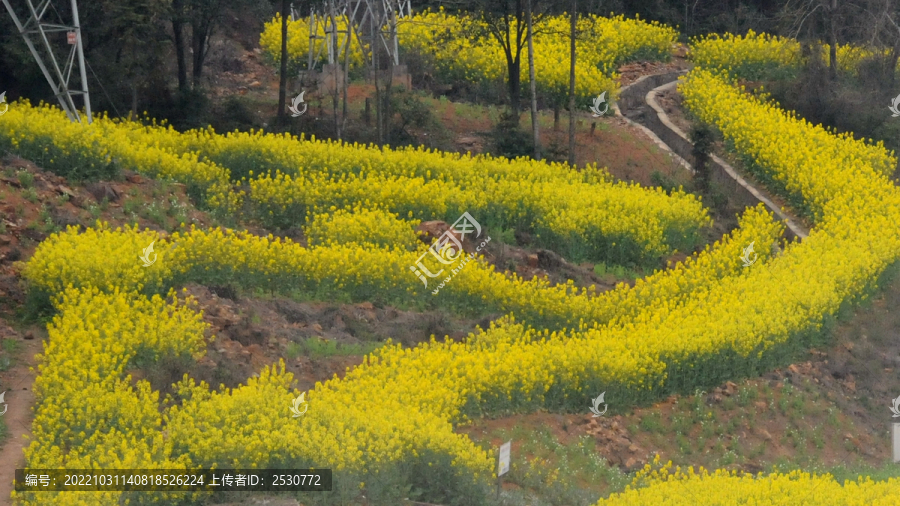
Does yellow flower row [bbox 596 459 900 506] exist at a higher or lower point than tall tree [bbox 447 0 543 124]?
lower

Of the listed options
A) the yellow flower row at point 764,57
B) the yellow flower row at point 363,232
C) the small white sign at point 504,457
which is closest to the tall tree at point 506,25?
the yellow flower row at point 363,232

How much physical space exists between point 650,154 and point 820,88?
5473 mm

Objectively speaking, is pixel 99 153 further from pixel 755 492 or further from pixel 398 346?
pixel 755 492

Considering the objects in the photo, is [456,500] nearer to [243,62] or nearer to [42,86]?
[42,86]

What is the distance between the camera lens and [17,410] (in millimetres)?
13820

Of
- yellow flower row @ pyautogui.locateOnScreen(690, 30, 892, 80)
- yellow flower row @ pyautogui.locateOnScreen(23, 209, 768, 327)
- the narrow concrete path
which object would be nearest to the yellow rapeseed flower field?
yellow flower row @ pyautogui.locateOnScreen(23, 209, 768, 327)

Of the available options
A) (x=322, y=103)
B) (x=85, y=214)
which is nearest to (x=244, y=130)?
(x=322, y=103)

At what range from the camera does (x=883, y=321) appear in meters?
20.8

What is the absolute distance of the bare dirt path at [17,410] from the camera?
12.3m

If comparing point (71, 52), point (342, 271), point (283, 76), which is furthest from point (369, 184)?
point (71, 52)

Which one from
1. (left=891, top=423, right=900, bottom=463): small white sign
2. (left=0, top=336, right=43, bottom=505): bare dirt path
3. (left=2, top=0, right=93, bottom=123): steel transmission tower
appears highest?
(left=2, top=0, right=93, bottom=123): steel transmission tower

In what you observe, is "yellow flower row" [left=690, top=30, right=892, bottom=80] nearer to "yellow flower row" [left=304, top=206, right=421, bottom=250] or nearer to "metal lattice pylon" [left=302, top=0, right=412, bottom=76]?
"metal lattice pylon" [left=302, top=0, right=412, bottom=76]

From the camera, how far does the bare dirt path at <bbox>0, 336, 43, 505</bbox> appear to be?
1232 centimetres

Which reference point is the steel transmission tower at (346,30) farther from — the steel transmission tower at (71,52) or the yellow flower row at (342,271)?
the yellow flower row at (342,271)
